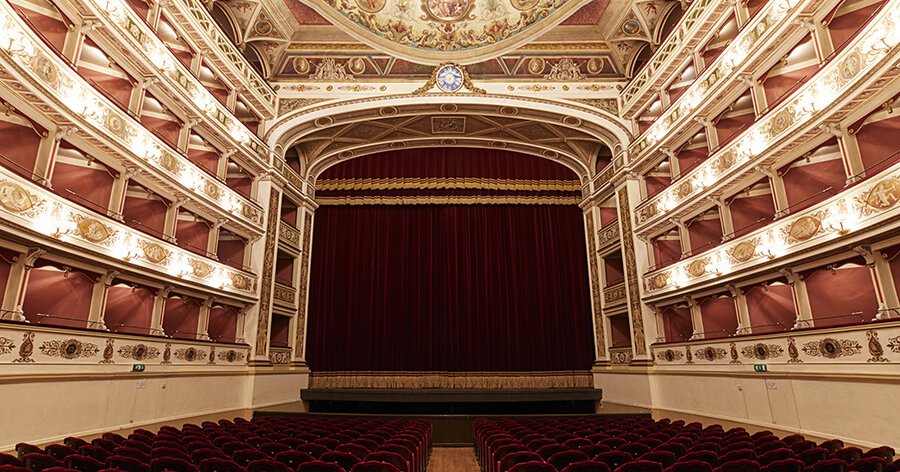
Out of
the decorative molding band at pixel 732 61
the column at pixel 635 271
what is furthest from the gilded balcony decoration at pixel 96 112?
the decorative molding band at pixel 732 61

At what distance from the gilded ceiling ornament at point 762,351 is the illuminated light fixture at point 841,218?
234cm

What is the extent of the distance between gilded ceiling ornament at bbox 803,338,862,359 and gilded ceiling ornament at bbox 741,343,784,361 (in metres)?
0.60

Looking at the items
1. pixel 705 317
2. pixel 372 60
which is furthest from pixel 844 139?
pixel 372 60

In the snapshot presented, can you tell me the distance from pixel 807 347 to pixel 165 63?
1363 centimetres

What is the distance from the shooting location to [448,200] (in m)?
17.4

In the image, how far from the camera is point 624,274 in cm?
1447

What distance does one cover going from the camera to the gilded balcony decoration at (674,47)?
11241 millimetres

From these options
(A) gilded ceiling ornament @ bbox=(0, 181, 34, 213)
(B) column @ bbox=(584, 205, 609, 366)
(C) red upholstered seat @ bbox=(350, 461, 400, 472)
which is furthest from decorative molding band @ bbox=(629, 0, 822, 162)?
(A) gilded ceiling ornament @ bbox=(0, 181, 34, 213)

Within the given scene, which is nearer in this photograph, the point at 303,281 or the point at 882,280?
the point at 882,280

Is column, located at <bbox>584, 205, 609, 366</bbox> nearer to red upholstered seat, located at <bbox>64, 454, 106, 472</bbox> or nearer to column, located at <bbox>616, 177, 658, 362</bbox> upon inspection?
column, located at <bbox>616, 177, 658, 362</bbox>

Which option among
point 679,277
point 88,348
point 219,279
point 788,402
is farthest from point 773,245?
point 88,348

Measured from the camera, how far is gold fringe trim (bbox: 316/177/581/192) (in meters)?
17.4

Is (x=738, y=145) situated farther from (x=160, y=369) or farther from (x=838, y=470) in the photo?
(x=160, y=369)

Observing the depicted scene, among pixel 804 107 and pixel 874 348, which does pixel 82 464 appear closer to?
pixel 874 348
